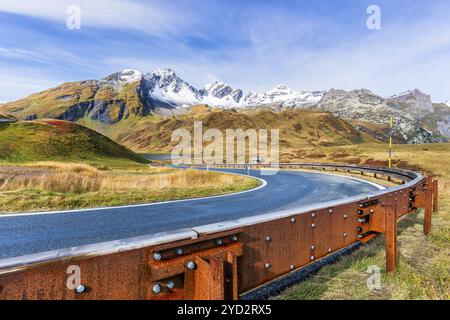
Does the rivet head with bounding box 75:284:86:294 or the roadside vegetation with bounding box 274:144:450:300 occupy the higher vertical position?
the rivet head with bounding box 75:284:86:294

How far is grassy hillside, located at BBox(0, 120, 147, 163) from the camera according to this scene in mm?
34688

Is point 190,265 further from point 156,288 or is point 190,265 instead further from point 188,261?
point 156,288

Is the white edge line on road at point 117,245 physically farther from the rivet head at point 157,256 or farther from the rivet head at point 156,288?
the rivet head at point 156,288

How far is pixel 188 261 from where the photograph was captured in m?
1.79

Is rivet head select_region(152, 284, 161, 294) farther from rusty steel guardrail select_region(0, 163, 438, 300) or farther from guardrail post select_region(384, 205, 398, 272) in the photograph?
guardrail post select_region(384, 205, 398, 272)

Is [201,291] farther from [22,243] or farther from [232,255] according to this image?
[22,243]

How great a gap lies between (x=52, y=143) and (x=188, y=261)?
4554 centimetres

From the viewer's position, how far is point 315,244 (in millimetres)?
2789

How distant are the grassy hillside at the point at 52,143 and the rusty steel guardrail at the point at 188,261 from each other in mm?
38242

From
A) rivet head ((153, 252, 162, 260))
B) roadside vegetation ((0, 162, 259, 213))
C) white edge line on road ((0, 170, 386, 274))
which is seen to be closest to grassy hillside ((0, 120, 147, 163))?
roadside vegetation ((0, 162, 259, 213))

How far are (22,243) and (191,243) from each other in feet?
17.4

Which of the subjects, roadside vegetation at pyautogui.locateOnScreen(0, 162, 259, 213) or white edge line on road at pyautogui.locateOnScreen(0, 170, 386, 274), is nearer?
white edge line on road at pyautogui.locateOnScreen(0, 170, 386, 274)

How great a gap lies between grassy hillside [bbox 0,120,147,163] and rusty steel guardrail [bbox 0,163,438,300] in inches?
1506
